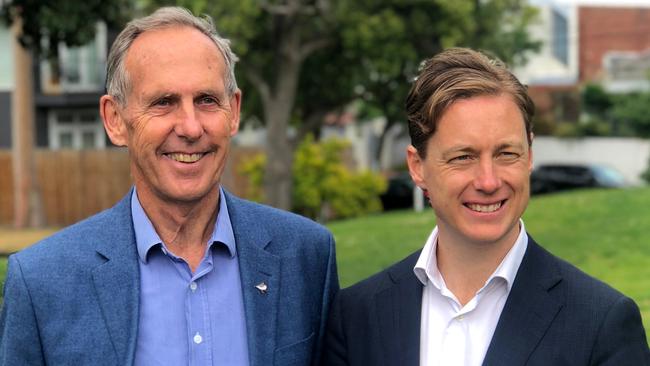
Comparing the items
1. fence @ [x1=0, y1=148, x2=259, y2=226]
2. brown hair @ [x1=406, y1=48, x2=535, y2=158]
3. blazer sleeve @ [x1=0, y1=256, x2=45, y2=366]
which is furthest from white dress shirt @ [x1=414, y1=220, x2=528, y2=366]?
fence @ [x1=0, y1=148, x2=259, y2=226]

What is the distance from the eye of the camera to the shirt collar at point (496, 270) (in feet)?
9.44

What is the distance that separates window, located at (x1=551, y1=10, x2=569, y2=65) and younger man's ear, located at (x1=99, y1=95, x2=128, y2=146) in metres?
49.5

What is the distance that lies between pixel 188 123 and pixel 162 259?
1.47 ft

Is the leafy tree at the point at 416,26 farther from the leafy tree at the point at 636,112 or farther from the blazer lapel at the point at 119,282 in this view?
the blazer lapel at the point at 119,282

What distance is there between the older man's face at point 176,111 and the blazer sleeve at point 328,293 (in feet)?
1.93

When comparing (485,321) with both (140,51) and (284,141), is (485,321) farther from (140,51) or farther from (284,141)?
(284,141)

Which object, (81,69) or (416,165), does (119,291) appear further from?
(81,69)

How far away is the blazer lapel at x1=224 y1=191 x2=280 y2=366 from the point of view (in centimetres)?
300

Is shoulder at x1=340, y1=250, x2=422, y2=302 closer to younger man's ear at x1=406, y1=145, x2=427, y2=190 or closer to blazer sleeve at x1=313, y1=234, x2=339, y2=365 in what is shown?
blazer sleeve at x1=313, y1=234, x2=339, y2=365

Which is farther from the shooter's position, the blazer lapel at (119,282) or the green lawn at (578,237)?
the green lawn at (578,237)

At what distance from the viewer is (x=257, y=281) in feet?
10.2

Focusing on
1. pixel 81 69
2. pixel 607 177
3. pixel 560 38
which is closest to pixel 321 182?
pixel 607 177

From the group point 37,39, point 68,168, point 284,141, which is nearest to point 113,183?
point 68,168

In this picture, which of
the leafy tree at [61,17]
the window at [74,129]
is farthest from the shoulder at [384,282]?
the window at [74,129]
